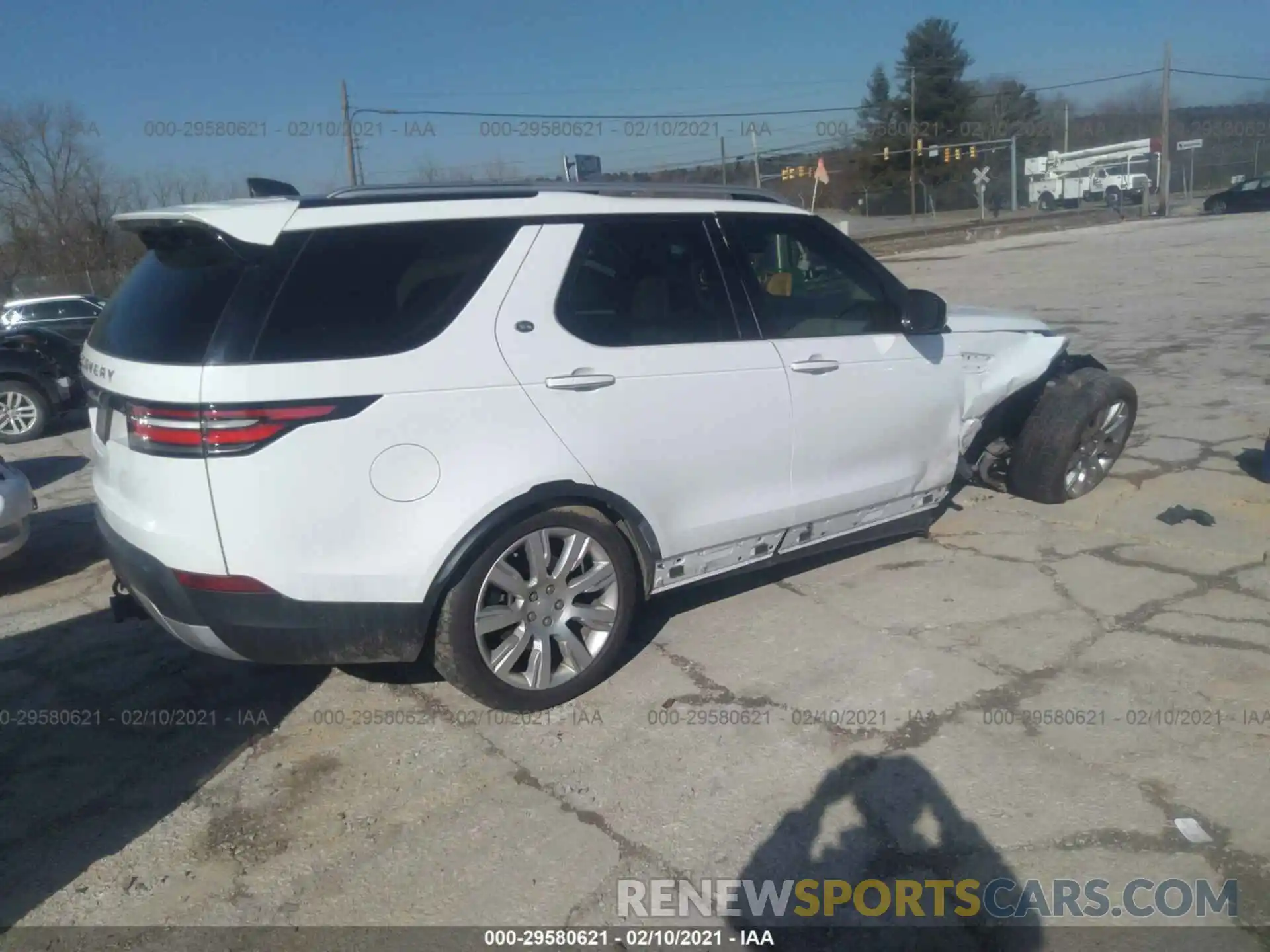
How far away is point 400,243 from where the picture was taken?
338cm

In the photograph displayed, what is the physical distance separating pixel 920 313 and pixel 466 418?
2.35 metres

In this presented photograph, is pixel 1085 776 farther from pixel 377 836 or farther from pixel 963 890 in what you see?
pixel 377 836

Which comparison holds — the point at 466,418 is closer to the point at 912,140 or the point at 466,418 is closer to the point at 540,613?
the point at 540,613

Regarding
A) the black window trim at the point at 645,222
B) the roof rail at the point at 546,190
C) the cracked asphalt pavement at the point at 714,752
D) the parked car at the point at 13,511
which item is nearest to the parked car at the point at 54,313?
the parked car at the point at 13,511

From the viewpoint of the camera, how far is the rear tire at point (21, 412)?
945cm

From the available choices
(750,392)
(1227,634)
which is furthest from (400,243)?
(1227,634)

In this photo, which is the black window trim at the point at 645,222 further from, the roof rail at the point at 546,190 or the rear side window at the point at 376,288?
the rear side window at the point at 376,288

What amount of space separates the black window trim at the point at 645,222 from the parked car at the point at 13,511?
374 centimetres

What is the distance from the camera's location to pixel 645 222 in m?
3.95

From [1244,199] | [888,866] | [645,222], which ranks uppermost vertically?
[1244,199]

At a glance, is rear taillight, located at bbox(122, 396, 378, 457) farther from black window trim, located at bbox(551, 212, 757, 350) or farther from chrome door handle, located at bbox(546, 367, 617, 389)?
black window trim, located at bbox(551, 212, 757, 350)

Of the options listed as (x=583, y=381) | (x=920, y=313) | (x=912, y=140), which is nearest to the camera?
(x=583, y=381)

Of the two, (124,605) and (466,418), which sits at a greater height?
(466,418)

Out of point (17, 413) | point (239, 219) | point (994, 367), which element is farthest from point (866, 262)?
point (17, 413)
